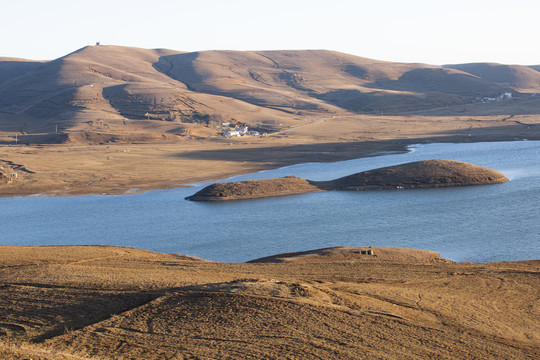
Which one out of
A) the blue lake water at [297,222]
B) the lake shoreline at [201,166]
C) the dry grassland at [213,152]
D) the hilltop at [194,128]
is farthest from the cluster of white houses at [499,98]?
the blue lake water at [297,222]

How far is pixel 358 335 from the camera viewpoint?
1659 cm

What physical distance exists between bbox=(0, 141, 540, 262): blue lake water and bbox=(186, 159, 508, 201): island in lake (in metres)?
2.12

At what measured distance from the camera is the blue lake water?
134ft

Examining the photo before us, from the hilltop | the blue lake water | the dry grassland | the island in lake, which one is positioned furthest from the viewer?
the hilltop

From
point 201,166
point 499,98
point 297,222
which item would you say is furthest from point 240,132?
point 499,98

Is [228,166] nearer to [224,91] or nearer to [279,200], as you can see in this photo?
[279,200]

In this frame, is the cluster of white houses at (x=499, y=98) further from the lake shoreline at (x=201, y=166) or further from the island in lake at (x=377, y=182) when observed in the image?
the island in lake at (x=377, y=182)

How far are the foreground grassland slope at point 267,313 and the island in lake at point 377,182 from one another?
3950cm

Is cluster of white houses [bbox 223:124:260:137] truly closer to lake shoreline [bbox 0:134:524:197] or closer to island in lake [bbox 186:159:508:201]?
lake shoreline [bbox 0:134:524:197]

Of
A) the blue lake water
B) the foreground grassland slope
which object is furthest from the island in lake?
the foreground grassland slope

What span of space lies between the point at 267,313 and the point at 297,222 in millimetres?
32374

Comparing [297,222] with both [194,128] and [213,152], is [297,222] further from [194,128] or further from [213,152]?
[194,128]

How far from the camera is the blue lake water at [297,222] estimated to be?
40750 mm

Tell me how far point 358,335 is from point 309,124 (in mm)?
132988
